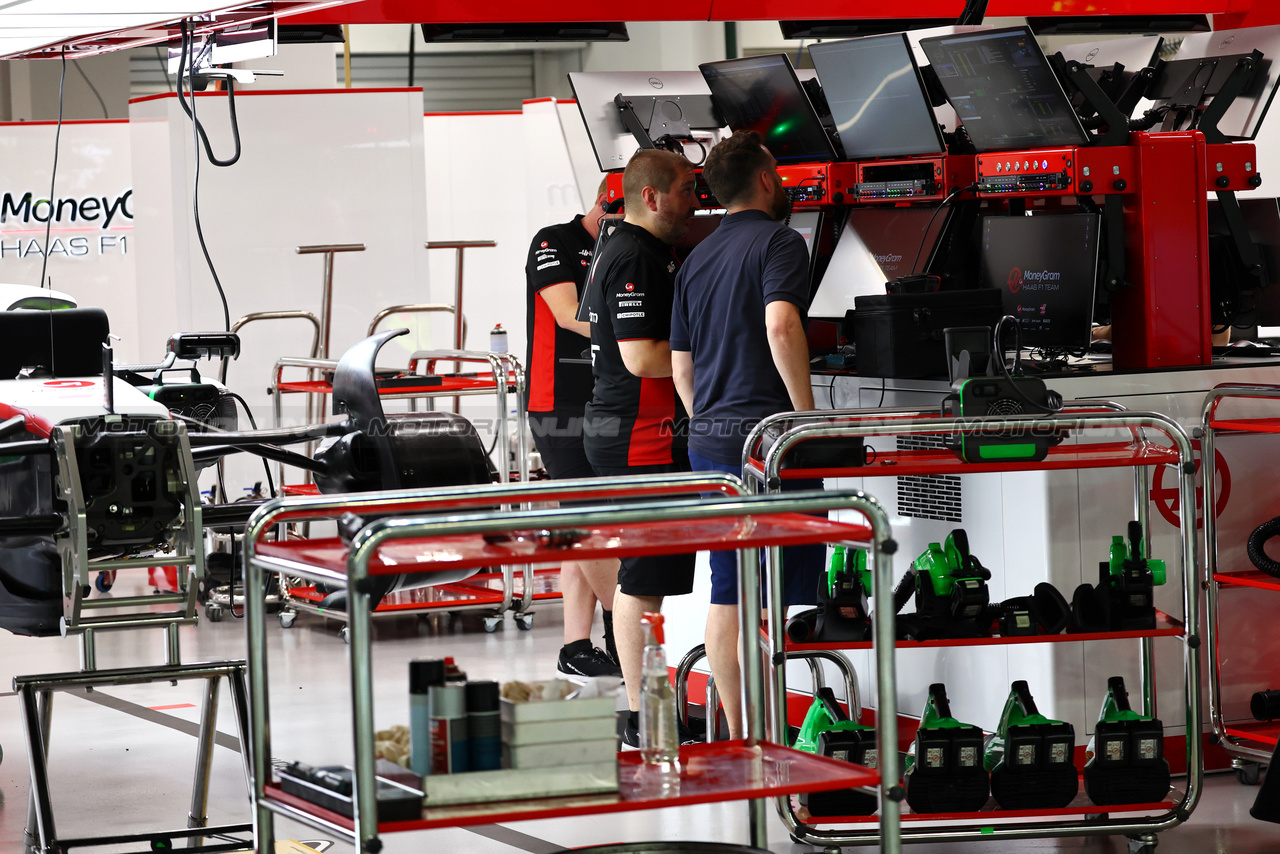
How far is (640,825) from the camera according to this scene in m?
4.07

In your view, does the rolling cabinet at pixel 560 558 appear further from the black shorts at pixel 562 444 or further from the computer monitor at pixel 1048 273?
the black shorts at pixel 562 444

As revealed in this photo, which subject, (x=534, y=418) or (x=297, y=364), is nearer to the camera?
(x=534, y=418)

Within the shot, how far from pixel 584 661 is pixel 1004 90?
2347mm

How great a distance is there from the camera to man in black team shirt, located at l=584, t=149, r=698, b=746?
445 cm

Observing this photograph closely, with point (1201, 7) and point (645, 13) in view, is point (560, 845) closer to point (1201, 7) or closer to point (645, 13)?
point (645, 13)

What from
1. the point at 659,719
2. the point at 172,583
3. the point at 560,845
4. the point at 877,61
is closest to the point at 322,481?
the point at 560,845

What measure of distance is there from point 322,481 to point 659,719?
4.51 feet

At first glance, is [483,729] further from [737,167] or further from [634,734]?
[737,167]

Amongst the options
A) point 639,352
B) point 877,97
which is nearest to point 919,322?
point 639,352

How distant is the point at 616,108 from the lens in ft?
19.8

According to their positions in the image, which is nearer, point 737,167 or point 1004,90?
point 737,167

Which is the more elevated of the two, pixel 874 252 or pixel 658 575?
pixel 874 252

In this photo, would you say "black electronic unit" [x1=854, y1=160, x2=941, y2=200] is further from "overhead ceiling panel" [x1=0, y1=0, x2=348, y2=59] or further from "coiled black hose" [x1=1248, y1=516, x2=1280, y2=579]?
"overhead ceiling panel" [x1=0, y1=0, x2=348, y2=59]

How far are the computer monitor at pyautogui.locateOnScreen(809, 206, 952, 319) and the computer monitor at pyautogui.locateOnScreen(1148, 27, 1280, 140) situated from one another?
795 mm
